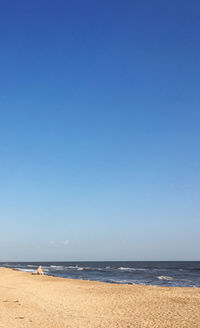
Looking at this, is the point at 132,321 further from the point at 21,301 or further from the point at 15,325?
the point at 21,301

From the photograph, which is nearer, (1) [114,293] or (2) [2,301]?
(2) [2,301]

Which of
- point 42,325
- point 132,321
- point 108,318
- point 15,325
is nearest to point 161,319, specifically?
point 132,321

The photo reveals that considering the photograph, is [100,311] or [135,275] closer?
[100,311]

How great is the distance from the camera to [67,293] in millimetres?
23594

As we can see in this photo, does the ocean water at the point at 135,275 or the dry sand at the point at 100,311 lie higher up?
the dry sand at the point at 100,311

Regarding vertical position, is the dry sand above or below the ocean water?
above

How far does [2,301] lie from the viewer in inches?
734

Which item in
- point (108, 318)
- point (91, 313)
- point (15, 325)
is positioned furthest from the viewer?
point (91, 313)

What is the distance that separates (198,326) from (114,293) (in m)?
11.7

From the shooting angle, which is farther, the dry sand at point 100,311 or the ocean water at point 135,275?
the ocean water at point 135,275

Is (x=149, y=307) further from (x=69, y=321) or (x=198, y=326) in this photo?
(x=69, y=321)

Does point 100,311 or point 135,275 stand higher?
point 100,311

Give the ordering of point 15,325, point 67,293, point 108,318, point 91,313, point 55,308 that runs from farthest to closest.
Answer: point 67,293
point 55,308
point 91,313
point 108,318
point 15,325

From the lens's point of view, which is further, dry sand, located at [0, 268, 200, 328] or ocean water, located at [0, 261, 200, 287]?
ocean water, located at [0, 261, 200, 287]
